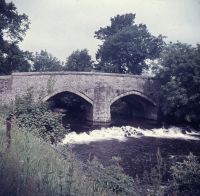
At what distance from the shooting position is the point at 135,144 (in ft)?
67.9

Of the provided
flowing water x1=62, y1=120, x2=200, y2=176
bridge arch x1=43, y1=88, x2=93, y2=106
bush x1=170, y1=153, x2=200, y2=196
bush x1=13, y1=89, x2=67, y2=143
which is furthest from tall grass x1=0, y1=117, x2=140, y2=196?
bridge arch x1=43, y1=88, x2=93, y2=106

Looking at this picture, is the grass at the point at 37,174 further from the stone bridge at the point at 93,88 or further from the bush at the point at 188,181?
the stone bridge at the point at 93,88

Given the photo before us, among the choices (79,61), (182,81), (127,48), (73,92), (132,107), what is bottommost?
(132,107)

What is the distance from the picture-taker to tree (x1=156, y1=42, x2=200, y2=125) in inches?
1066

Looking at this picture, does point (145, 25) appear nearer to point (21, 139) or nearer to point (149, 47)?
point (149, 47)

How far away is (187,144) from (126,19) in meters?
33.0

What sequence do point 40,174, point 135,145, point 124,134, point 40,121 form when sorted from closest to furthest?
point 40,174 < point 40,121 < point 135,145 < point 124,134

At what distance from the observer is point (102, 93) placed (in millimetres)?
29234

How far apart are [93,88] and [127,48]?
18.3 metres

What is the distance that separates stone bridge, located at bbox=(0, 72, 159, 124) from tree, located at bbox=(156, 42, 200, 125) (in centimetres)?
250

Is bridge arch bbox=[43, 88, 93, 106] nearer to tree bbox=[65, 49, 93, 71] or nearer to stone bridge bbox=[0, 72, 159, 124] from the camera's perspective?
stone bridge bbox=[0, 72, 159, 124]

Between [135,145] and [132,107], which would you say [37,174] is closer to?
[135,145]

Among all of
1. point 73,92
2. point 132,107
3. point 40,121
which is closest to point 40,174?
point 40,121

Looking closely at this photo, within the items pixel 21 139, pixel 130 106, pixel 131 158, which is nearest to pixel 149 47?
pixel 130 106
